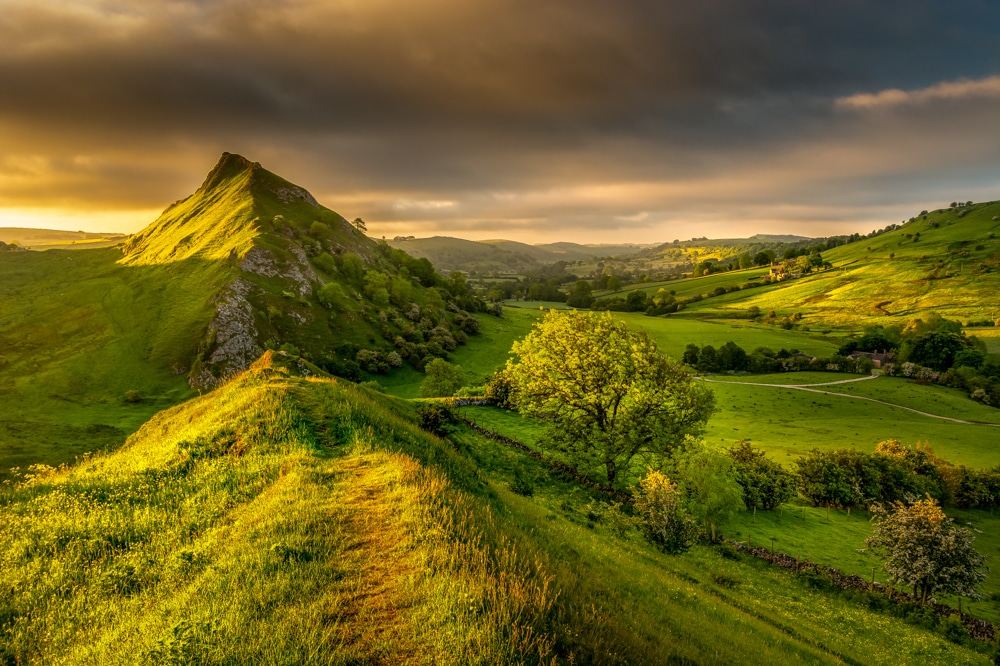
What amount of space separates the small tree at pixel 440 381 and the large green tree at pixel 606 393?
4182cm

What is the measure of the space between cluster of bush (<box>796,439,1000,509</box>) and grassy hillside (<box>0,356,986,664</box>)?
5207cm

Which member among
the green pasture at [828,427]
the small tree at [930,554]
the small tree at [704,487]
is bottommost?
the green pasture at [828,427]

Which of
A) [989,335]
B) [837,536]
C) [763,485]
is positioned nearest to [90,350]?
[763,485]

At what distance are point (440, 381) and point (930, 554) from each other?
214 feet

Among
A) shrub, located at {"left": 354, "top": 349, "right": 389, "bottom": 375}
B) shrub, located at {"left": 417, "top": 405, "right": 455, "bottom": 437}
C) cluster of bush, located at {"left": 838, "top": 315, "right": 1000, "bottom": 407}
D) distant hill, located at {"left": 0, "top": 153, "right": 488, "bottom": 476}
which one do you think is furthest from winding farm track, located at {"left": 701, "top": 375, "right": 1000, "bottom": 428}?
shrub, located at {"left": 417, "top": 405, "right": 455, "bottom": 437}

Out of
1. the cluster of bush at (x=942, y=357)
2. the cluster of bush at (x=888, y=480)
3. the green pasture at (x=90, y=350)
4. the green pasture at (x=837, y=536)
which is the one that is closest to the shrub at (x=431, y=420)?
the green pasture at (x=837, y=536)

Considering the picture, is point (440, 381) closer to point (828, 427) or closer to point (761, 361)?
point (828, 427)

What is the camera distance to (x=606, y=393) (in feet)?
115

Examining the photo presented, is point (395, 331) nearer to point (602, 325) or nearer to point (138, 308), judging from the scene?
point (138, 308)

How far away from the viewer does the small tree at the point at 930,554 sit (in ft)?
108

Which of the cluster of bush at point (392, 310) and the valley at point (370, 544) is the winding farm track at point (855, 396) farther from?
the cluster of bush at point (392, 310)

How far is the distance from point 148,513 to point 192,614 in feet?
17.8

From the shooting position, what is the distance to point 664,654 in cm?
844

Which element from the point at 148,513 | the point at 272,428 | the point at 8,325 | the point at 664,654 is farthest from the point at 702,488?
the point at 8,325
